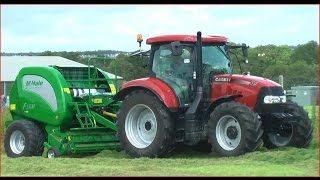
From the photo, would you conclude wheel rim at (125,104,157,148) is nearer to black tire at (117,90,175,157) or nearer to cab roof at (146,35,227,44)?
black tire at (117,90,175,157)

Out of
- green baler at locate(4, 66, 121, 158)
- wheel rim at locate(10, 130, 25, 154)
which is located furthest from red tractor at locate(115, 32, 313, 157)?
wheel rim at locate(10, 130, 25, 154)

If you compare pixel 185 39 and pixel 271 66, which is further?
pixel 271 66

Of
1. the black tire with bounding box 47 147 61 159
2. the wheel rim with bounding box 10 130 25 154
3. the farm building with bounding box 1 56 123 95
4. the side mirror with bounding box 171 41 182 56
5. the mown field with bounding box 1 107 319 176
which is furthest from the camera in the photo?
the farm building with bounding box 1 56 123 95

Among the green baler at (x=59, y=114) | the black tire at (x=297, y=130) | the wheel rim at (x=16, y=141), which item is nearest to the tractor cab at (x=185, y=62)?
the black tire at (x=297, y=130)

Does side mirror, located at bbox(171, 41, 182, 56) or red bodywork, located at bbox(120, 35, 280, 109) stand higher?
side mirror, located at bbox(171, 41, 182, 56)

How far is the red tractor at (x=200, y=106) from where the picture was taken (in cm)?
1089

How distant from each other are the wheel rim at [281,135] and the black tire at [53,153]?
425cm

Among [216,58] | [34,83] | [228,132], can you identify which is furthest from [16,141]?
[228,132]

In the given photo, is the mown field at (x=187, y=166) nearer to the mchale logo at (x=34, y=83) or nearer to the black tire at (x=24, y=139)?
the black tire at (x=24, y=139)

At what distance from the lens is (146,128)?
39.3 ft

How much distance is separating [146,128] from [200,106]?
4.01 ft

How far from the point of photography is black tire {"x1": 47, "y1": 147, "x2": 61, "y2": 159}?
41.4ft

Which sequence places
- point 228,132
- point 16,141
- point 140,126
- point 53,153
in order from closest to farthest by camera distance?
point 228,132 → point 140,126 → point 53,153 → point 16,141

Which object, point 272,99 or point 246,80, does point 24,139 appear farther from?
point 272,99
